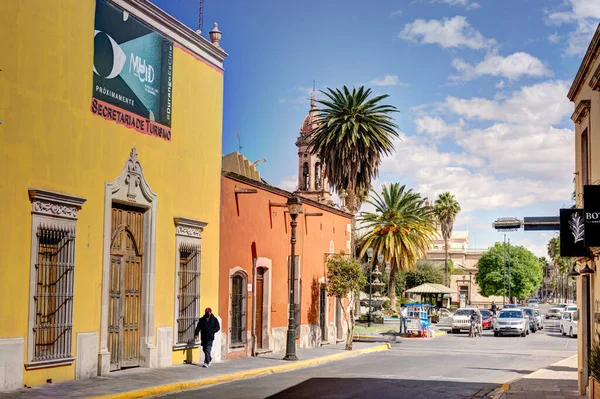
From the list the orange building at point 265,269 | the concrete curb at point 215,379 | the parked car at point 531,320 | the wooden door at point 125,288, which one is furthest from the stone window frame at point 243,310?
the parked car at point 531,320

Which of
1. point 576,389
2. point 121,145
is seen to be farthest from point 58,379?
point 576,389

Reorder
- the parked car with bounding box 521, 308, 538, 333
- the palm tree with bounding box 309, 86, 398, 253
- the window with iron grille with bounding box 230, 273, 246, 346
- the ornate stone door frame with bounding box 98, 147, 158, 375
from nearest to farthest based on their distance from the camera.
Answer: the ornate stone door frame with bounding box 98, 147, 158, 375 < the window with iron grille with bounding box 230, 273, 246, 346 < the palm tree with bounding box 309, 86, 398, 253 < the parked car with bounding box 521, 308, 538, 333

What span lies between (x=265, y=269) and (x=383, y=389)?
10.4 metres

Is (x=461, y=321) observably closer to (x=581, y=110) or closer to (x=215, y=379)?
(x=215, y=379)

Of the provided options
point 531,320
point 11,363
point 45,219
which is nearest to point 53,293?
point 45,219

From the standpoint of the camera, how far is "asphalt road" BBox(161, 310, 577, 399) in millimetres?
16938

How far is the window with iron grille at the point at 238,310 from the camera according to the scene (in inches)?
988

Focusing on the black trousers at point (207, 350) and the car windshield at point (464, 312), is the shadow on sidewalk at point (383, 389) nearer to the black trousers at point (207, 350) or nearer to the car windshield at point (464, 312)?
the black trousers at point (207, 350)

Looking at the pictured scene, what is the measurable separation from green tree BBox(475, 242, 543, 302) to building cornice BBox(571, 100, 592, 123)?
320ft

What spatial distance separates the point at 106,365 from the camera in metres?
17.9

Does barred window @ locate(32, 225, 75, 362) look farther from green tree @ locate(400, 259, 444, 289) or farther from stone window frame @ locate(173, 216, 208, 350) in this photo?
green tree @ locate(400, 259, 444, 289)

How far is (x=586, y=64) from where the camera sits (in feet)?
52.3

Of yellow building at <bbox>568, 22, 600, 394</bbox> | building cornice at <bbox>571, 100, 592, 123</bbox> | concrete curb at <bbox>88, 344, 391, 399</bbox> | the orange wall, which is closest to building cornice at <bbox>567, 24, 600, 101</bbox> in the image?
yellow building at <bbox>568, 22, 600, 394</bbox>

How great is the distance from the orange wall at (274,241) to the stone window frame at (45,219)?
7.82 m
